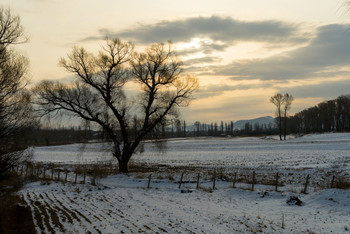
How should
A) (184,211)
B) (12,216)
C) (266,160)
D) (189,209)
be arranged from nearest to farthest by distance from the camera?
1. (12,216)
2. (184,211)
3. (189,209)
4. (266,160)

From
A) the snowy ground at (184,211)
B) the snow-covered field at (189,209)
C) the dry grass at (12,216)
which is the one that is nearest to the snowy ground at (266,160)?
the snow-covered field at (189,209)

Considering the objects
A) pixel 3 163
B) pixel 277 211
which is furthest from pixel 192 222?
pixel 3 163

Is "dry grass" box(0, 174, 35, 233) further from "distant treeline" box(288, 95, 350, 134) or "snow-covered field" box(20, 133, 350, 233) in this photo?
"distant treeline" box(288, 95, 350, 134)

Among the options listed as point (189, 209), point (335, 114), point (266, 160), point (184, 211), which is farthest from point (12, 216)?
point (335, 114)

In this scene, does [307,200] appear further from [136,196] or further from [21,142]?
[21,142]

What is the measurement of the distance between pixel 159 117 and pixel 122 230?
68.5ft

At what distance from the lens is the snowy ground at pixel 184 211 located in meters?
12.1

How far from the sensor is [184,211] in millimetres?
15148

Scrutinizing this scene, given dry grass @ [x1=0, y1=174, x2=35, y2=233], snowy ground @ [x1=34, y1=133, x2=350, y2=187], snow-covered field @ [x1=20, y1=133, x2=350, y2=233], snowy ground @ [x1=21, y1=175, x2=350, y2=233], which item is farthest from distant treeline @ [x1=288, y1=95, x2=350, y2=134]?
dry grass @ [x1=0, y1=174, x2=35, y2=233]

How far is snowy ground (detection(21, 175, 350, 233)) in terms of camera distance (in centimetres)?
1209

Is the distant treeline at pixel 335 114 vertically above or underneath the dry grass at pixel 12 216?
above

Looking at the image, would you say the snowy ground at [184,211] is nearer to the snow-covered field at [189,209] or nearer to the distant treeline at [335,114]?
the snow-covered field at [189,209]

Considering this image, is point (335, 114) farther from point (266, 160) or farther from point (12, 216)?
point (12, 216)

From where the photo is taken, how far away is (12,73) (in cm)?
1619
